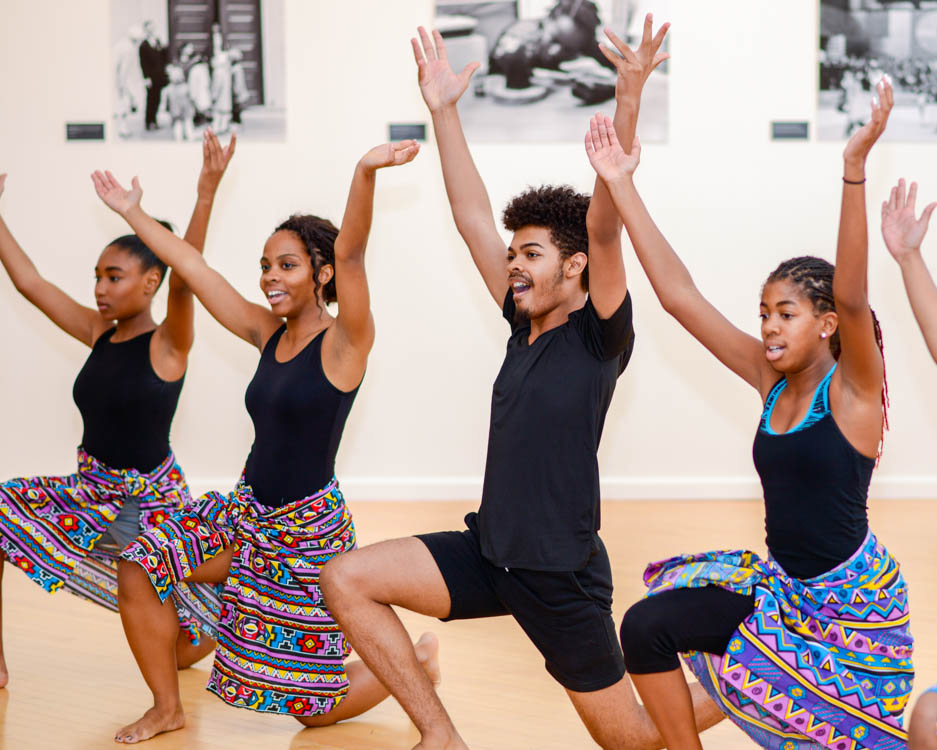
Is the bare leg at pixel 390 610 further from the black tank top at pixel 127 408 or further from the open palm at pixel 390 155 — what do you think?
the black tank top at pixel 127 408

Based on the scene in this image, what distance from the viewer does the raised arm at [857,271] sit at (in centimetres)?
211

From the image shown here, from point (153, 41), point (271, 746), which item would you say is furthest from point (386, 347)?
point (271, 746)

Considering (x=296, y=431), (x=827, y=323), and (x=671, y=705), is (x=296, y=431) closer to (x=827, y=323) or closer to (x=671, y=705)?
(x=671, y=705)

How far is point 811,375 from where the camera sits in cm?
234

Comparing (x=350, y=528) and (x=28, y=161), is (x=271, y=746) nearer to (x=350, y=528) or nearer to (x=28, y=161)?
(x=350, y=528)

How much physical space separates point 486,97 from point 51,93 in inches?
96.0

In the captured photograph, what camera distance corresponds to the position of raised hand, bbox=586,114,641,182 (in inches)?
94.3

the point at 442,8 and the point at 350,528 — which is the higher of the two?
the point at 442,8

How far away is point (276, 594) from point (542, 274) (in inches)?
43.0

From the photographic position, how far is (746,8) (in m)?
6.26

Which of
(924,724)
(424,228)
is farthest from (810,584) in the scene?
(424,228)

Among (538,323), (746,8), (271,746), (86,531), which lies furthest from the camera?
(746,8)

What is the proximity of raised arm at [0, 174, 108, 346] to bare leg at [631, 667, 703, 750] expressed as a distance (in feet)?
7.25

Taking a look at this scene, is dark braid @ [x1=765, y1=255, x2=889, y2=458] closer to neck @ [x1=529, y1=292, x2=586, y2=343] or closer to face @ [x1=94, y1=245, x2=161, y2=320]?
neck @ [x1=529, y1=292, x2=586, y2=343]
